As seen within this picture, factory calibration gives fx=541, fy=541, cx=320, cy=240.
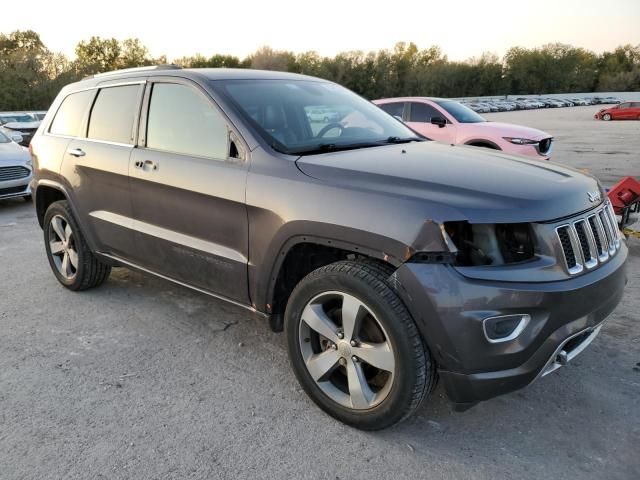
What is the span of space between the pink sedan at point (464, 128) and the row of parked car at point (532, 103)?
4771cm

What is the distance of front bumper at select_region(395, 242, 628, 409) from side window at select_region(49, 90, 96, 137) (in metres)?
3.27

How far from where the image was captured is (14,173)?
9172mm

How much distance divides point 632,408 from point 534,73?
10078cm

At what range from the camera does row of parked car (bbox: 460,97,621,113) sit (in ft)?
190

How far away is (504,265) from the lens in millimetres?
2359

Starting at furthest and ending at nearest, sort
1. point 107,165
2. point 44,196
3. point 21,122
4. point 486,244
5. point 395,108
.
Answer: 1. point 21,122
2. point 395,108
3. point 44,196
4. point 107,165
5. point 486,244

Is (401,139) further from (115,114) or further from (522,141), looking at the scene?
(522,141)

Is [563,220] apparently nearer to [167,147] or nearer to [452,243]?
[452,243]

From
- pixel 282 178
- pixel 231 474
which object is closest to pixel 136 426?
pixel 231 474

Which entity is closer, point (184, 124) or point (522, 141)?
point (184, 124)

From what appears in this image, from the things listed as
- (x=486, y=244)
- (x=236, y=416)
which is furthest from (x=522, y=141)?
(x=236, y=416)

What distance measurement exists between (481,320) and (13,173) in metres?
9.16

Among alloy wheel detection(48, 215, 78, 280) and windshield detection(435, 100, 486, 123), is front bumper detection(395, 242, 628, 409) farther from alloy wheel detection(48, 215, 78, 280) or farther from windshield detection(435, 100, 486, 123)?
windshield detection(435, 100, 486, 123)

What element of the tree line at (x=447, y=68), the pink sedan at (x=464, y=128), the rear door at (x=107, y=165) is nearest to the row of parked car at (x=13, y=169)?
the rear door at (x=107, y=165)
